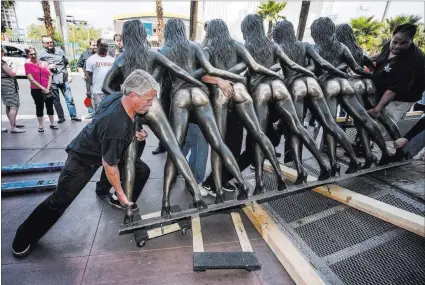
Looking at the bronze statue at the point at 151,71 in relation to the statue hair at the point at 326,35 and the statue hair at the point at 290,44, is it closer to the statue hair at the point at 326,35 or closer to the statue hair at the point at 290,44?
the statue hair at the point at 290,44

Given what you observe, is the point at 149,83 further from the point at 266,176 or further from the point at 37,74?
the point at 37,74

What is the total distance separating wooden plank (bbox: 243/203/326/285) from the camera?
6.97ft

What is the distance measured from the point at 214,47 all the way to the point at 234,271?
2.37 m

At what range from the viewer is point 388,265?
2297 millimetres

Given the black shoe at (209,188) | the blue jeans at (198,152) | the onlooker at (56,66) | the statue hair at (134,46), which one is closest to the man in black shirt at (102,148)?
the statue hair at (134,46)

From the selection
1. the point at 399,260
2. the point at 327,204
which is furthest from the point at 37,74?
the point at 399,260

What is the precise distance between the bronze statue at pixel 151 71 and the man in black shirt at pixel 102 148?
0.25m

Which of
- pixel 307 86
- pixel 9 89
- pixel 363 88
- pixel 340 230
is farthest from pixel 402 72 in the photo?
pixel 9 89

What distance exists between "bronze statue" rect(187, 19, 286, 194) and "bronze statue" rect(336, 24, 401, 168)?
58.5 inches

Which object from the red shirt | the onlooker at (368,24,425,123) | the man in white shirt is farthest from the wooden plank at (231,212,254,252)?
the red shirt

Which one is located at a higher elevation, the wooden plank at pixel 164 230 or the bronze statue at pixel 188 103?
the bronze statue at pixel 188 103

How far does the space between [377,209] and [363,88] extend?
5.91ft

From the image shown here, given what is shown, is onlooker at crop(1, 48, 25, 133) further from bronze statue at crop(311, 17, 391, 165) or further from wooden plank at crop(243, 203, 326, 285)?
bronze statue at crop(311, 17, 391, 165)

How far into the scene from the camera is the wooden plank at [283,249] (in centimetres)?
212
